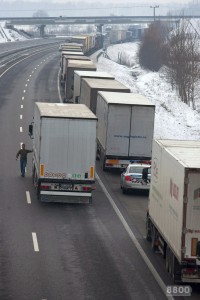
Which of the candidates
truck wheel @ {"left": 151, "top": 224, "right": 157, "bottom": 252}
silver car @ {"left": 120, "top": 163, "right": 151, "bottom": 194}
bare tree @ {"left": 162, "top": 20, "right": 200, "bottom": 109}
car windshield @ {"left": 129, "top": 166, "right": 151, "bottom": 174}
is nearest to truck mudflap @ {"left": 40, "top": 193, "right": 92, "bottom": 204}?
silver car @ {"left": 120, "top": 163, "right": 151, "bottom": 194}

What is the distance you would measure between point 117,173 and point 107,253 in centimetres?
1440

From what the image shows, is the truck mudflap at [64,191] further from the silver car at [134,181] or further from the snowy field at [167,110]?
the snowy field at [167,110]

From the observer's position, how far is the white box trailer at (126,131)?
35188 millimetres

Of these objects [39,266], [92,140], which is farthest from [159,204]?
[92,140]

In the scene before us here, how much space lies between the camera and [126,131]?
116 feet

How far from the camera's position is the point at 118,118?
35.5m

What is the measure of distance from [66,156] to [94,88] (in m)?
14.2

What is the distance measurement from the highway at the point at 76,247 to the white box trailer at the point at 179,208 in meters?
0.64

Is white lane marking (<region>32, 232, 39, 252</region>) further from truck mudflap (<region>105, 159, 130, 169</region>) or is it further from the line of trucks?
truck mudflap (<region>105, 159, 130, 169</region>)

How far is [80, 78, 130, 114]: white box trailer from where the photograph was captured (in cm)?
4194

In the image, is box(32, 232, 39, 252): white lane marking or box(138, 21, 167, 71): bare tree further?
box(138, 21, 167, 71): bare tree

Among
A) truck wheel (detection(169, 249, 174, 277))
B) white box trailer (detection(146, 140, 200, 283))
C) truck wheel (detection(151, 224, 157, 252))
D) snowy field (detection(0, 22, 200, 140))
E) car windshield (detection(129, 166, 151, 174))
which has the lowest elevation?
snowy field (detection(0, 22, 200, 140))

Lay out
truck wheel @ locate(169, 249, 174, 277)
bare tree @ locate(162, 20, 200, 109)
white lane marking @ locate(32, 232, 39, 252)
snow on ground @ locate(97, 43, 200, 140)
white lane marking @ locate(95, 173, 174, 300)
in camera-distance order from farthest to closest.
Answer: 1. bare tree @ locate(162, 20, 200, 109)
2. snow on ground @ locate(97, 43, 200, 140)
3. white lane marking @ locate(32, 232, 39, 252)
4. white lane marking @ locate(95, 173, 174, 300)
5. truck wheel @ locate(169, 249, 174, 277)

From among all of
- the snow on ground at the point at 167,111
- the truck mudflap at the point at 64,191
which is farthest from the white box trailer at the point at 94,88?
the truck mudflap at the point at 64,191
